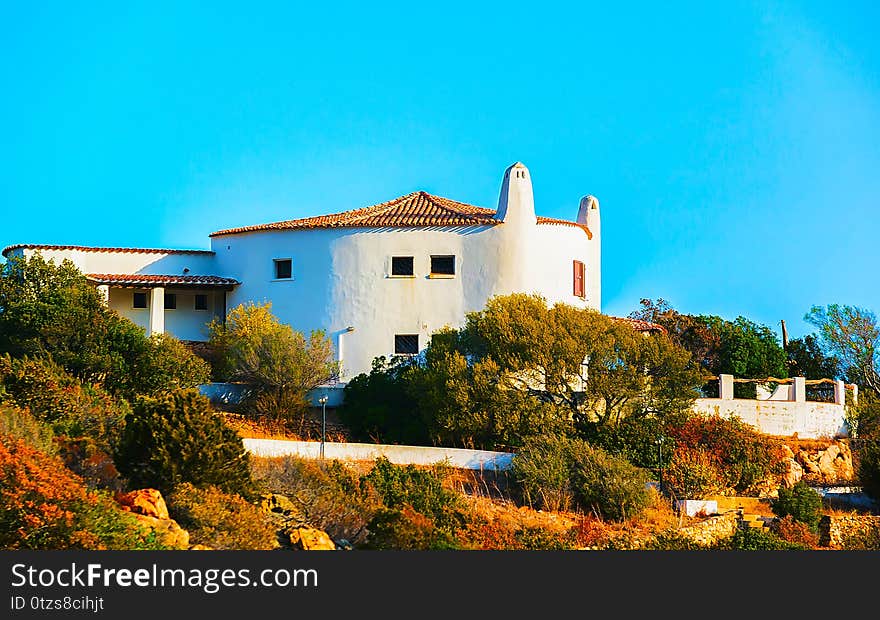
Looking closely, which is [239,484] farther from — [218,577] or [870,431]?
[870,431]

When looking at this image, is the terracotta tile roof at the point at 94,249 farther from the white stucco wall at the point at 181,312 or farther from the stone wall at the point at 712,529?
the stone wall at the point at 712,529

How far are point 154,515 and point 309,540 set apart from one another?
9.53ft

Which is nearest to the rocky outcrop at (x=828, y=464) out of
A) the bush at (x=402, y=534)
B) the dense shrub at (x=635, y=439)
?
the dense shrub at (x=635, y=439)

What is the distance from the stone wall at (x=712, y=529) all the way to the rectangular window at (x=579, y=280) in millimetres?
12273

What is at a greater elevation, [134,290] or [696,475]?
[134,290]

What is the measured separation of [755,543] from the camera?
89.6 feet

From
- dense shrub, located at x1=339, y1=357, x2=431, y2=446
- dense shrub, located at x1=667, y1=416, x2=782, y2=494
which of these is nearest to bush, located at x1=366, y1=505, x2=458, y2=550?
dense shrub, located at x1=339, y1=357, x2=431, y2=446

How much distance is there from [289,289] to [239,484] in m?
15.9

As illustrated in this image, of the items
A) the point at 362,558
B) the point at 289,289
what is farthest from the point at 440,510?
the point at 289,289

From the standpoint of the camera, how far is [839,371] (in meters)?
48.8

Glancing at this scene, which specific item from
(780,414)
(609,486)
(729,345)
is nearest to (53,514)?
(609,486)

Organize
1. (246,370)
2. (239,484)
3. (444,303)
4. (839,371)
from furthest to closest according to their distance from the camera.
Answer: (839,371) < (444,303) < (246,370) < (239,484)

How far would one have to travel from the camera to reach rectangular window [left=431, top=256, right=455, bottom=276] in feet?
129

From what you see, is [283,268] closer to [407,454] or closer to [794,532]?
[407,454]
